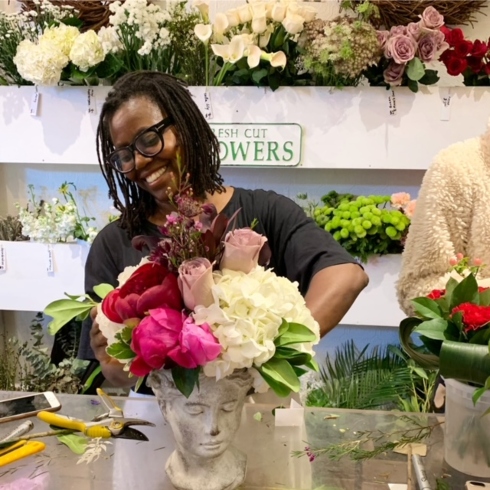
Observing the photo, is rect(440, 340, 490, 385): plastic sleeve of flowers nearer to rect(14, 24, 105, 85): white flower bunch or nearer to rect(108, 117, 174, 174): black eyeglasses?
rect(108, 117, 174, 174): black eyeglasses

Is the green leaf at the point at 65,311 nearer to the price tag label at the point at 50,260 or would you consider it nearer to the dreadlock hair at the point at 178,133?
the dreadlock hair at the point at 178,133

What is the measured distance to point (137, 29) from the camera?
174cm

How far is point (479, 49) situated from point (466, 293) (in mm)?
1284

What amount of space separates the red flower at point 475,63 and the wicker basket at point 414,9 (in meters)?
0.21

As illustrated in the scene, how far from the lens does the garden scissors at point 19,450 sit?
2.52 ft

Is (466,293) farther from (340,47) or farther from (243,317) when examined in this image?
(340,47)

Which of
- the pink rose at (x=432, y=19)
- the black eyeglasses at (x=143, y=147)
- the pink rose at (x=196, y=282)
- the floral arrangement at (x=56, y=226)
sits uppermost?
the pink rose at (x=432, y=19)

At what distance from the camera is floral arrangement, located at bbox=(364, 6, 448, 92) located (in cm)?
166

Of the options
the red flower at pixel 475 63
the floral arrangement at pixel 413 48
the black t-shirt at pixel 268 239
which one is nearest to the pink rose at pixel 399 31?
the floral arrangement at pixel 413 48

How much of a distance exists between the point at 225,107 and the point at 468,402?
1.31 meters

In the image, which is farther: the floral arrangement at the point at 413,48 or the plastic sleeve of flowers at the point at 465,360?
the floral arrangement at the point at 413,48

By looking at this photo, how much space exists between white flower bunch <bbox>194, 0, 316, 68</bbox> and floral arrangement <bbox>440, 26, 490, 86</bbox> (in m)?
0.44

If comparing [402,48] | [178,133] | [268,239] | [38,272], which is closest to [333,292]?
[268,239]

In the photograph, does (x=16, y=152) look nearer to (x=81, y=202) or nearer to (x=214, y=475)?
(x=81, y=202)
